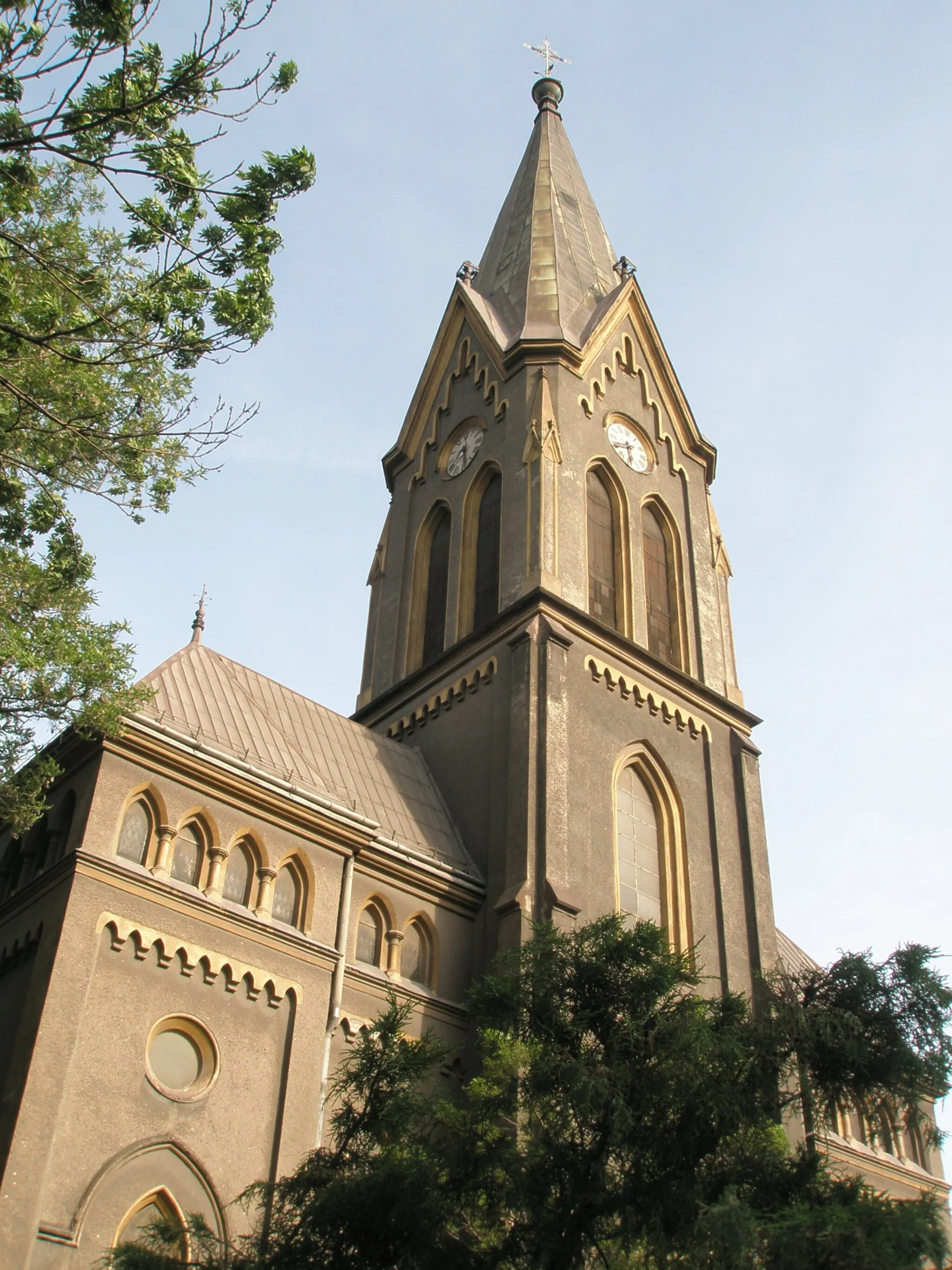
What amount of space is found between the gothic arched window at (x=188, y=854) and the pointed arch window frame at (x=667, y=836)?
6905 millimetres

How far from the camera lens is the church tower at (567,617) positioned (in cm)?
2212

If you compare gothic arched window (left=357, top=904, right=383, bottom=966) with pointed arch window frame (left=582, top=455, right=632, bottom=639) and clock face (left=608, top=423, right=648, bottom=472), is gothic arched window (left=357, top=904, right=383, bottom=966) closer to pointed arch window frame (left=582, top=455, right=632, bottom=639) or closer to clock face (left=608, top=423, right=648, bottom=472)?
pointed arch window frame (left=582, top=455, right=632, bottom=639)

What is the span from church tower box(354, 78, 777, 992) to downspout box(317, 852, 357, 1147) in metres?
2.45

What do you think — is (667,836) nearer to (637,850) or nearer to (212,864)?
(637,850)

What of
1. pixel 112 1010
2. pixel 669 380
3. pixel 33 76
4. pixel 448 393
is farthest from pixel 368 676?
pixel 33 76

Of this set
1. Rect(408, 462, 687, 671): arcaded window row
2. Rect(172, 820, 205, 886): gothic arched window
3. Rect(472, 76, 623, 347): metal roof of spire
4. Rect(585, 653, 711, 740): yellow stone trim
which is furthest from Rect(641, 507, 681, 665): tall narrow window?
Rect(172, 820, 205, 886): gothic arched window

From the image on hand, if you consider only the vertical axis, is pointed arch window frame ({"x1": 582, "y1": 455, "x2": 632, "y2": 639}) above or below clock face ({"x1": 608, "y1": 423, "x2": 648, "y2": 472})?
below

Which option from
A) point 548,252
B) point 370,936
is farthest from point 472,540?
point 370,936

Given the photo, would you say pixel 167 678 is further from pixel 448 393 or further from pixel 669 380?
pixel 669 380

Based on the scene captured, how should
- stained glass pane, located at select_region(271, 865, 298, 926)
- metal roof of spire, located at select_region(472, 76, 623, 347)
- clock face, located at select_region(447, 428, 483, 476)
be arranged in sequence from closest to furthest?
1. stained glass pane, located at select_region(271, 865, 298, 926)
2. clock face, located at select_region(447, 428, 483, 476)
3. metal roof of spire, located at select_region(472, 76, 623, 347)

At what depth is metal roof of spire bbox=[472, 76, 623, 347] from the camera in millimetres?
29875

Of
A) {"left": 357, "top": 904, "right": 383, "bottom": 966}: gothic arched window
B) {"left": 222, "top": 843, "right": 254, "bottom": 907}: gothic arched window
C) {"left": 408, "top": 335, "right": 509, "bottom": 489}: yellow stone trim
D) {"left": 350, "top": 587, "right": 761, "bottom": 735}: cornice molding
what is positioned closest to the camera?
{"left": 222, "top": 843, "right": 254, "bottom": 907}: gothic arched window

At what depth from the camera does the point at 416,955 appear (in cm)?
2006

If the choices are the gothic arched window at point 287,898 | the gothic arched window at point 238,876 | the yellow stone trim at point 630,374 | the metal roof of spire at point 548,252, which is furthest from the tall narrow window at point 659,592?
the gothic arched window at point 238,876
